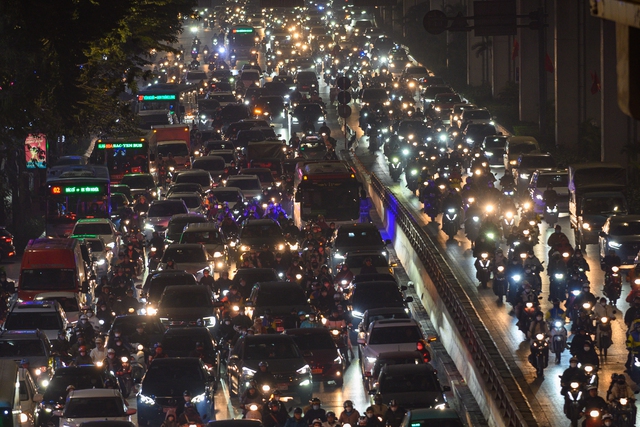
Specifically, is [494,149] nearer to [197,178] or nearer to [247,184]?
[247,184]

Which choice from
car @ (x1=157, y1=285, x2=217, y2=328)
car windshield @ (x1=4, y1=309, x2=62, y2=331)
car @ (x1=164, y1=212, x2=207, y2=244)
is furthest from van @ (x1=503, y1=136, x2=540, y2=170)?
car windshield @ (x1=4, y1=309, x2=62, y2=331)

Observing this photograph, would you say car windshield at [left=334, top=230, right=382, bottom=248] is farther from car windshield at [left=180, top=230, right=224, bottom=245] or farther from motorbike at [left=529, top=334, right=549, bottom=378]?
motorbike at [left=529, top=334, right=549, bottom=378]

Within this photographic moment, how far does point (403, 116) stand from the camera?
239 ft

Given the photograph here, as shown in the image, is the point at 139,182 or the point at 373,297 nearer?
the point at 373,297

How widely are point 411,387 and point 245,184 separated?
28580 millimetres

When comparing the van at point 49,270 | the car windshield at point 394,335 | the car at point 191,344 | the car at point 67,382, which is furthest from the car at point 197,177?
the car at point 67,382

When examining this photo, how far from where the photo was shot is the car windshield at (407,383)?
2230cm

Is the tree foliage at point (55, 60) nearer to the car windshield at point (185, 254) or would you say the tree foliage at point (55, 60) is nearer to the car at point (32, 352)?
the car at point (32, 352)

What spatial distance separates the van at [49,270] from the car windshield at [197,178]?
20.1 metres

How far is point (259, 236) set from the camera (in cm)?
3825

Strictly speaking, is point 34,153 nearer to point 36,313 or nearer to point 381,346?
point 36,313

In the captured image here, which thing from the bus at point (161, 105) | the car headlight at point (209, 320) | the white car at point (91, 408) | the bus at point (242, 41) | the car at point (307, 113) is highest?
the bus at point (242, 41)

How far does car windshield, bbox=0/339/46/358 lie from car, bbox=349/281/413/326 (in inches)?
301

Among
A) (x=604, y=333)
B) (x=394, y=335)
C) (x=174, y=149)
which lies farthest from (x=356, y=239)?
(x=174, y=149)
